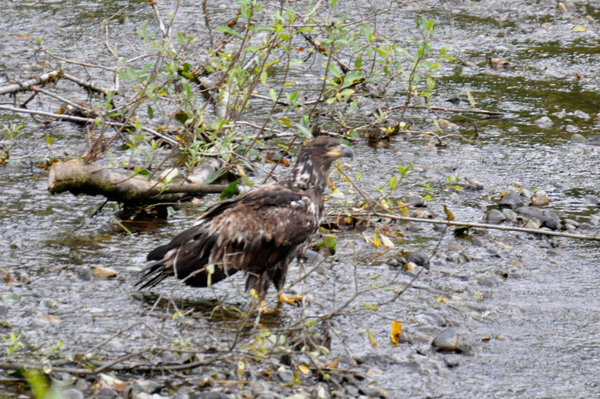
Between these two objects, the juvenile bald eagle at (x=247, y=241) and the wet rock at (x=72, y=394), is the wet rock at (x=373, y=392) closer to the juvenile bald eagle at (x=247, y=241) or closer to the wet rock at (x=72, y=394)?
the juvenile bald eagle at (x=247, y=241)

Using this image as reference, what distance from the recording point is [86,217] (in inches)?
249

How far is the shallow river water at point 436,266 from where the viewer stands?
4.49 metres

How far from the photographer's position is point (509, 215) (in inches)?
258

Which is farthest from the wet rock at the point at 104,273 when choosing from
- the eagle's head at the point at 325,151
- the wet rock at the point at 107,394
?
the wet rock at the point at 107,394

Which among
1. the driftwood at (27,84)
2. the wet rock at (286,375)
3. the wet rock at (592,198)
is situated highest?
the driftwood at (27,84)

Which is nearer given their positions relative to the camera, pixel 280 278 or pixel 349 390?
pixel 349 390

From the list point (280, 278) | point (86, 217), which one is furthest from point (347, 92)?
point (86, 217)

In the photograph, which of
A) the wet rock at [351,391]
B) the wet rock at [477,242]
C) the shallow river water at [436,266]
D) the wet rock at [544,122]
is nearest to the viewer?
the wet rock at [351,391]

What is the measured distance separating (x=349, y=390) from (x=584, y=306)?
6.51 feet

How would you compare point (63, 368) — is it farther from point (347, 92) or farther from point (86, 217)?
point (347, 92)

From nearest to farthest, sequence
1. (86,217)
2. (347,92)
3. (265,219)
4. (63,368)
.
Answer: (63,368) < (265,219) < (347,92) < (86,217)

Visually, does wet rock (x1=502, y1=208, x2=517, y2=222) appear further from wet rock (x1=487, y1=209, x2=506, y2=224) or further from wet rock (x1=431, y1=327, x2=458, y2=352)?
wet rock (x1=431, y1=327, x2=458, y2=352)

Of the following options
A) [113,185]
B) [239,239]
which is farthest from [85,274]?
[239,239]

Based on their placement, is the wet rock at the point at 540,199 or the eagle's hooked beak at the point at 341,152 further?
the wet rock at the point at 540,199
